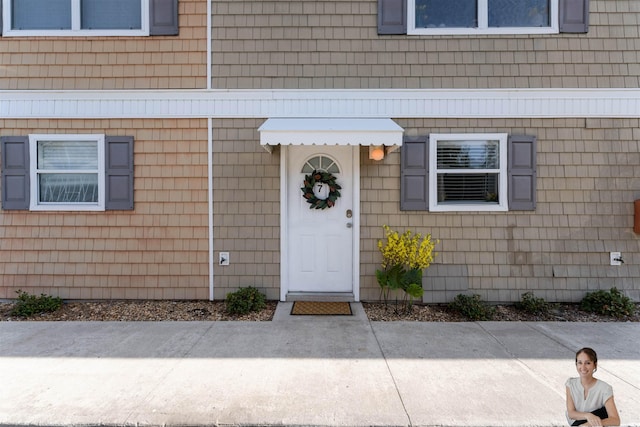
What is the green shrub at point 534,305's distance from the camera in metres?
4.46

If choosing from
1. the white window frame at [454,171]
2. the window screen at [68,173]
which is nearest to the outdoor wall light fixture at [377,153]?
the white window frame at [454,171]

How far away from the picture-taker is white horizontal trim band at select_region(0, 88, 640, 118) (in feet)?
15.3

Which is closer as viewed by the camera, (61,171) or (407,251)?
(407,251)

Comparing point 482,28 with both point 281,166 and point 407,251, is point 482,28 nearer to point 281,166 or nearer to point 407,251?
point 407,251

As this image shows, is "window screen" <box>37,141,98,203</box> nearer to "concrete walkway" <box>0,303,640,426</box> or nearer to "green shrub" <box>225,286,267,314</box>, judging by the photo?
"concrete walkway" <box>0,303,640,426</box>

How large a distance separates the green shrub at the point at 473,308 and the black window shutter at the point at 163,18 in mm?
4941

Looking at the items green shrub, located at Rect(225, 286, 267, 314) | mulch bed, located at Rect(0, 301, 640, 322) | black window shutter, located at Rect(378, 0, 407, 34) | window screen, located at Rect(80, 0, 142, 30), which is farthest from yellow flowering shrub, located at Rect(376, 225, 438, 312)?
window screen, located at Rect(80, 0, 142, 30)

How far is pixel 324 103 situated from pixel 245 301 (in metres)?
2.69

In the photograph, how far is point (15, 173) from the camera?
15.5ft

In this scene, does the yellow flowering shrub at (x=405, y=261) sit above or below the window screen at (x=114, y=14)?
below

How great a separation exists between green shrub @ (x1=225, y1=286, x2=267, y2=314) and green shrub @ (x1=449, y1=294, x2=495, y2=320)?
2397 millimetres

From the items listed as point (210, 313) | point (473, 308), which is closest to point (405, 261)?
point (473, 308)

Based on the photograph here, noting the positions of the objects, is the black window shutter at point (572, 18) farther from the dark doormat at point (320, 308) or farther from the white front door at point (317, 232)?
the dark doormat at point (320, 308)

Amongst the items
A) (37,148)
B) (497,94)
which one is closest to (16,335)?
(37,148)
